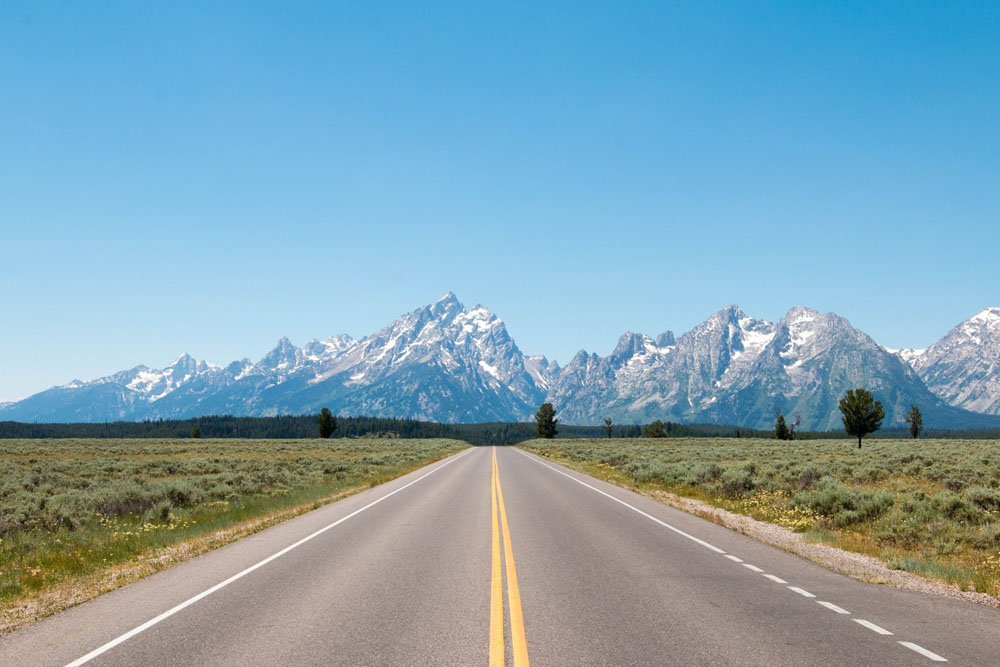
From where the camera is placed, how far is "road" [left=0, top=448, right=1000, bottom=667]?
21.9ft

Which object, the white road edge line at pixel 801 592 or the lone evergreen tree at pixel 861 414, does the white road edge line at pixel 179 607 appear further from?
the lone evergreen tree at pixel 861 414

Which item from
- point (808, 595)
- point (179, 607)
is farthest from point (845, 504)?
point (179, 607)

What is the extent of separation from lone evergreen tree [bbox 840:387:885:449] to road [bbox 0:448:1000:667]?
8956 cm

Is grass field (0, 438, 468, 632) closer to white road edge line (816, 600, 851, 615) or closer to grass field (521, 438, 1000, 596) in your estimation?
white road edge line (816, 600, 851, 615)

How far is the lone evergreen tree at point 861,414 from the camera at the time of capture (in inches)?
3615

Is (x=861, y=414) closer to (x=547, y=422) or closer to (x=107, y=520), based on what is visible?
(x=547, y=422)

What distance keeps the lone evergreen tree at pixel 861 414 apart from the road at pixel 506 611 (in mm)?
89562

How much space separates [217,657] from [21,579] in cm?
669

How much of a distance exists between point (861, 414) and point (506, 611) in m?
98.7

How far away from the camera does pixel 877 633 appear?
7.57 m

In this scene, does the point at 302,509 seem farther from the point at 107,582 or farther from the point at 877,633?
the point at 877,633

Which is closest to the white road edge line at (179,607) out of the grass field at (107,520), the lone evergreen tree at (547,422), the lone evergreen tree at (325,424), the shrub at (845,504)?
the grass field at (107,520)

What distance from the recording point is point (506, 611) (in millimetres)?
8336

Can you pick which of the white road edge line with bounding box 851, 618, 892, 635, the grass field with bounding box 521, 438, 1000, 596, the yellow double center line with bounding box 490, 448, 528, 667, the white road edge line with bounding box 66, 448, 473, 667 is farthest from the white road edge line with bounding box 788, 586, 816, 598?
the white road edge line with bounding box 66, 448, 473, 667
